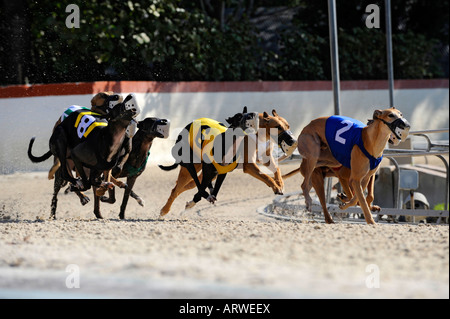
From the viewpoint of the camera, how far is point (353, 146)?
7.97 meters

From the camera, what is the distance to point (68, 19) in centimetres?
1473

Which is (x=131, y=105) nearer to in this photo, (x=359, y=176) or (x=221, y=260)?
(x=359, y=176)

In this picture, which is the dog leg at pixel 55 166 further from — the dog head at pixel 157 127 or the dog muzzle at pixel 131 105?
the dog muzzle at pixel 131 105

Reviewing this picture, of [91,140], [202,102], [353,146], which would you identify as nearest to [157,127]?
[91,140]

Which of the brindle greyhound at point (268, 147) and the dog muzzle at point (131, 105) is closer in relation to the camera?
the brindle greyhound at point (268, 147)

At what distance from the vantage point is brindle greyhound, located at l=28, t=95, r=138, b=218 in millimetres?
8422

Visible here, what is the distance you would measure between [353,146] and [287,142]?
25.2 inches

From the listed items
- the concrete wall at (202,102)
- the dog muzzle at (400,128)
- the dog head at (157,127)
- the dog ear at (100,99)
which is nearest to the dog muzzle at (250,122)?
the dog head at (157,127)

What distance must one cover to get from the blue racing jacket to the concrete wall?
240 inches

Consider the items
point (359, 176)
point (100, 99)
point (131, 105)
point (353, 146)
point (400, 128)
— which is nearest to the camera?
point (400, 128)

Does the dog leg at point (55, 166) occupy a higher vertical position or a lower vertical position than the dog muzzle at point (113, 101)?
lower

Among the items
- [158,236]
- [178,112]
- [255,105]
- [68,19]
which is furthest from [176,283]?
[255,105]

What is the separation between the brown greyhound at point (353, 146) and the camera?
7695mm
